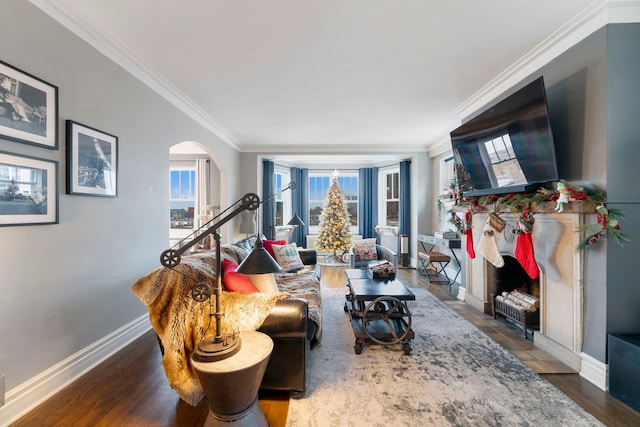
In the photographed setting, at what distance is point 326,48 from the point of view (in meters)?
2.38

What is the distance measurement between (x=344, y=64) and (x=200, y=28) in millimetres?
1265

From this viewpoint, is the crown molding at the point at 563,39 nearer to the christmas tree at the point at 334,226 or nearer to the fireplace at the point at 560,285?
the fireplace at the point at 560,285

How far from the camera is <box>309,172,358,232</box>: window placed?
7660mm

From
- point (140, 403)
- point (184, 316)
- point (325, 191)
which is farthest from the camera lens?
point (325, 191)

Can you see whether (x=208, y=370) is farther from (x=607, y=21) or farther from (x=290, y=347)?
(x=607, y=21)

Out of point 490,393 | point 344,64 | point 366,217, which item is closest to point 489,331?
point 490,393

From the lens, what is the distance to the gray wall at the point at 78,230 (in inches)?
65.8

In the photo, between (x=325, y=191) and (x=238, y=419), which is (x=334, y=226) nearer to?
(x=325, y=191)

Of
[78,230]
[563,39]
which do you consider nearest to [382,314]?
[78,230]

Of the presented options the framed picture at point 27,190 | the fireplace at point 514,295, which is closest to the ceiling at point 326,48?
the framed picture at point 27,190

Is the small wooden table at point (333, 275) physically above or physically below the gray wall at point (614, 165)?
below

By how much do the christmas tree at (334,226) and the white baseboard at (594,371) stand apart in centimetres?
470

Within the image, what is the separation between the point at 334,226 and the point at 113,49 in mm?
5052

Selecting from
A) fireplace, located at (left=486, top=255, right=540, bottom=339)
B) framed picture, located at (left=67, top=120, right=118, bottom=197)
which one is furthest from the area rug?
framed picture, located at (left=67, top=120, right=118, bottom=197)
